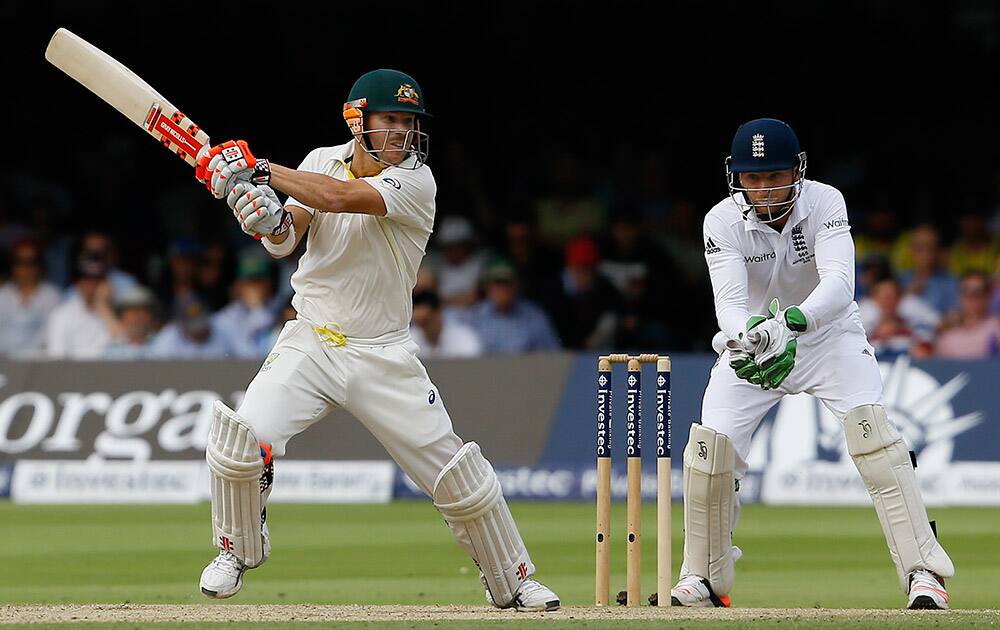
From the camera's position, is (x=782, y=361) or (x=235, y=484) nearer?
(x=235, y=484)

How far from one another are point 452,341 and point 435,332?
0.14 meters

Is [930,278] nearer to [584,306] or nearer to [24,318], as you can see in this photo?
[584,306]

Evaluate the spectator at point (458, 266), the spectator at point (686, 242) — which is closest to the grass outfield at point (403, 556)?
the spectator at point (458, 266)

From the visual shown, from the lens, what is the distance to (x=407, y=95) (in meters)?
4.98

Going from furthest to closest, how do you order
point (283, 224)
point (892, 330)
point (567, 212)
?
point (567, 212)
point (892, 330)
point (283, 224)

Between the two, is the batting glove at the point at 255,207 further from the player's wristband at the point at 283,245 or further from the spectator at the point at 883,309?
the spectator at the point at 883,309

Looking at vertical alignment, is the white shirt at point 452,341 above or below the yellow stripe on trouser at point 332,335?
below

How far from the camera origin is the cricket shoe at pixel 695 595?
207 inches

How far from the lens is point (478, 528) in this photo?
5004 millimetres

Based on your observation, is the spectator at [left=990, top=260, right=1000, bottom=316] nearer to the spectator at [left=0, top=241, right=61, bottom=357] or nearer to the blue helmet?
the blue helmet

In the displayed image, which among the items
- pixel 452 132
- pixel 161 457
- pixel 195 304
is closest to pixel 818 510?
pixel 161 457

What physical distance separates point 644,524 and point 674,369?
1.50 meters

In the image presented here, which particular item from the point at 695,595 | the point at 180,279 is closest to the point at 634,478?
the point at 695,595

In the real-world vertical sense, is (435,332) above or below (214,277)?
below
